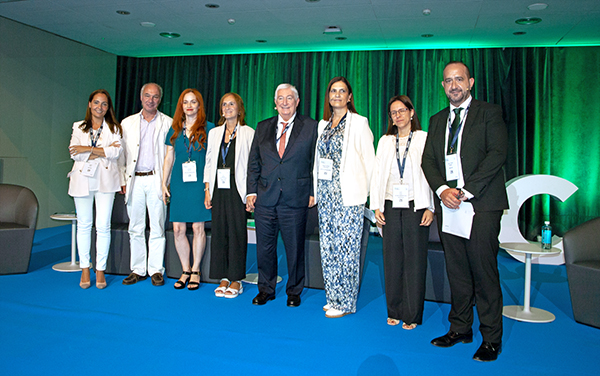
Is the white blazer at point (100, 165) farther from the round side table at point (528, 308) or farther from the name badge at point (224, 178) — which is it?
the round side table at point (528, 308)

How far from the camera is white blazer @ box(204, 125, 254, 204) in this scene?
341 centimetres

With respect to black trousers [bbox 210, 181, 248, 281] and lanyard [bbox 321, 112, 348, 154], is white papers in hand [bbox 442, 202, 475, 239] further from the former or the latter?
black trousers [bbox 210, 181, 248, 281]

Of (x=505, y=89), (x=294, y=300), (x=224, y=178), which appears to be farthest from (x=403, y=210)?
(x=505, y=89)

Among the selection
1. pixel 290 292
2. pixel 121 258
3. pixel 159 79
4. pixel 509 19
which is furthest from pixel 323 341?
pixel 159 79

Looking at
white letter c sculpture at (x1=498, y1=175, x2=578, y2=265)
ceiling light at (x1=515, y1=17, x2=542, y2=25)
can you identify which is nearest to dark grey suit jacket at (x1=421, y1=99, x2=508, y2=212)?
white letter c sculpture at (x1=498, y1=175, x2=578, y2=265)

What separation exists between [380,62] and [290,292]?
5.28 metres

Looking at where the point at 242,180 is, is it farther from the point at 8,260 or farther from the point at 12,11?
the point at 12,11

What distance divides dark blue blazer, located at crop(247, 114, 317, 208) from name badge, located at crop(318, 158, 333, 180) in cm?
21

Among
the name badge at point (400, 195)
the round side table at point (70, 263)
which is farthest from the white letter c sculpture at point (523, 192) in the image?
the round side table at point (70, 263)

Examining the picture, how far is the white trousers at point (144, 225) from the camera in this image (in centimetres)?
369

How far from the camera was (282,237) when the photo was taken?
3336 mm

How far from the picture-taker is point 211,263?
141 inches

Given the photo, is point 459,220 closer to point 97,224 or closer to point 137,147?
point 137,147

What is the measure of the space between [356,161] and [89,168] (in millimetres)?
2131
